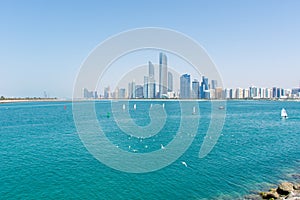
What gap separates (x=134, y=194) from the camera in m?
17.5

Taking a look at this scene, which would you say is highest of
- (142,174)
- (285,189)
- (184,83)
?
(184,83)

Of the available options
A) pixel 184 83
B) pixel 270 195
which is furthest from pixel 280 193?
pixel 184 83

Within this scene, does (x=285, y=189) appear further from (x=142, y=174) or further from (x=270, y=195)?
(x=142, y=174)

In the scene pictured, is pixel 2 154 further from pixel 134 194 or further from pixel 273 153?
pixel 273 153

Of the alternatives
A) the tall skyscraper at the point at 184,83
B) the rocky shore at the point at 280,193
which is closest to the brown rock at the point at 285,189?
the rocky shore at the point at 280,193

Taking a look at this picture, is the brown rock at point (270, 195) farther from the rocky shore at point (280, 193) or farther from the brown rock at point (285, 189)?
the brown rock at point (285, 189)

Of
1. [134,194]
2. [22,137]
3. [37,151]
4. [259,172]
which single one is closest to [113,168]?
[134,194]

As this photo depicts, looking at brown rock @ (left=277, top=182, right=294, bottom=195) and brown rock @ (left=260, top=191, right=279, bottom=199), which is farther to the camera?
brown rock @ (left=277, top=182, right=294, bottom=195)

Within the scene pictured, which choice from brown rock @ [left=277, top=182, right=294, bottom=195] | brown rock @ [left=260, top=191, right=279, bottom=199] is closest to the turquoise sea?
brown rock @ [left=260, top=191, right=279, bottom=199]

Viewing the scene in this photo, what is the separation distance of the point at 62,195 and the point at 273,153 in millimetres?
25144

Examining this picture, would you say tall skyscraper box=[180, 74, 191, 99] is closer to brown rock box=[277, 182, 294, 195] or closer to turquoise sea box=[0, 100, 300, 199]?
turquoise sea box=[0, 100, 300, 199]

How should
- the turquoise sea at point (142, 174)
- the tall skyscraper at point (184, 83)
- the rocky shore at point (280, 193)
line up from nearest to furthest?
the rocky shore at point (280, 193), the turquoise sea at point (142, 174), the tall skyscraper at point (184, 83)

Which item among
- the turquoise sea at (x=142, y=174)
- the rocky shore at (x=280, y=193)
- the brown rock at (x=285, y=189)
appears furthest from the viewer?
the turquoise sea at (x=142, y=174)

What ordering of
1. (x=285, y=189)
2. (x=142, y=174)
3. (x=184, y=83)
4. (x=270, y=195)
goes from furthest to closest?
(x=184, y=83) → (x=142, y=174) → (x=285, y=189) → (x=270, y=195)
